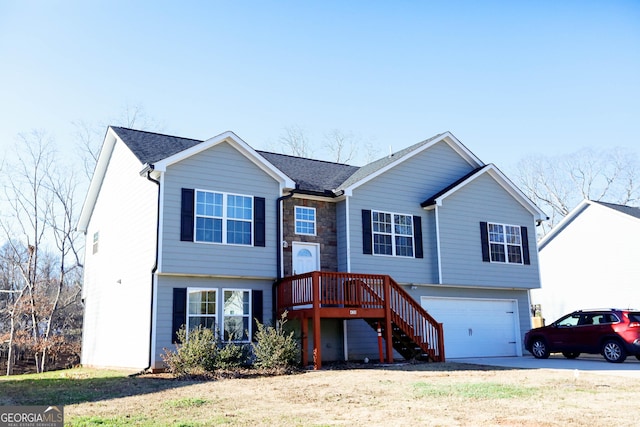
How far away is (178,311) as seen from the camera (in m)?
15.8

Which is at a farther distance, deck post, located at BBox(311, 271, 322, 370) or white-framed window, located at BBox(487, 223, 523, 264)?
white-framed window, located at BBox(487, 223, 523, 264)

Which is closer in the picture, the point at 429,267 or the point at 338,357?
the point at 338,357

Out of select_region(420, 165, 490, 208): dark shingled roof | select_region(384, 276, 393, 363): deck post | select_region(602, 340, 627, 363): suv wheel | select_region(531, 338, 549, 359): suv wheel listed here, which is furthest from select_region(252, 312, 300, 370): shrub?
select_region(602, 340, 627, 363): suv wheel

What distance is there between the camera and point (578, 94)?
703 inches

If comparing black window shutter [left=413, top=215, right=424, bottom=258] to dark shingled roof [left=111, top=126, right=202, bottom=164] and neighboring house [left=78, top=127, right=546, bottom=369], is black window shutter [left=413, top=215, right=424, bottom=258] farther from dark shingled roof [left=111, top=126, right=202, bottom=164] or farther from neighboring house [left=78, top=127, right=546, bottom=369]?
dark shingled roof [left=111, top=126, right=202, bottom=164]

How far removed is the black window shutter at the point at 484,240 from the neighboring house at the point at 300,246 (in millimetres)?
39

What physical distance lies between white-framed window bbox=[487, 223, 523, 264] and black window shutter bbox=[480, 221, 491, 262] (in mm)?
163

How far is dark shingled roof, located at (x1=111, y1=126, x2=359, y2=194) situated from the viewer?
17.7 meters

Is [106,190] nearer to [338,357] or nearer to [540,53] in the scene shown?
[338,357]

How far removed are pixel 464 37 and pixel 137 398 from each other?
1040 centimetres

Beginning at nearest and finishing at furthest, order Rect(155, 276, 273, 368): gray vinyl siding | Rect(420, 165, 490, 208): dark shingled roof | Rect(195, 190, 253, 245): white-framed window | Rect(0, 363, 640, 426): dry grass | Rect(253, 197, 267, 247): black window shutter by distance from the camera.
→ Rect(0, 363, 640, 426): dry grass < Rect(155, 276, 273, 368): gray vinyl siding < Rect(195, 190, 253, 245): white-framed window < Rect(253, 197, 267, 247): black window shutter < Rect(420, 165, 490, 208): dark shingled roof

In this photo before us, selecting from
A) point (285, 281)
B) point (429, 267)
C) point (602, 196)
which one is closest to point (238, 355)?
point (285, 281)

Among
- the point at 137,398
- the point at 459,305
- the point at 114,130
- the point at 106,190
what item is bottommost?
the point at 137,398

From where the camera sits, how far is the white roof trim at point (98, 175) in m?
19.6
